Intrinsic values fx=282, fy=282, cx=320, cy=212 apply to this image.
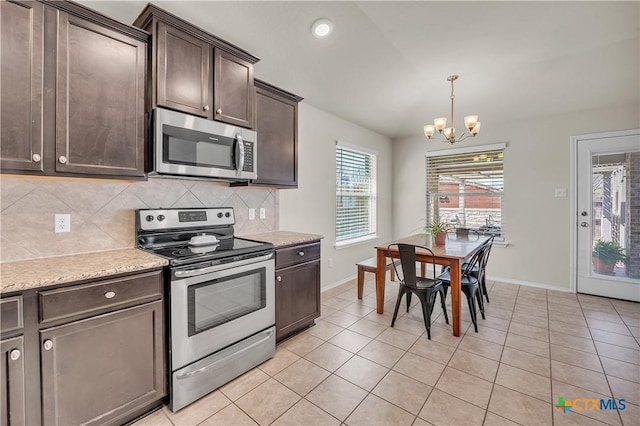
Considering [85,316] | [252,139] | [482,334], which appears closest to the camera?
[85,316]

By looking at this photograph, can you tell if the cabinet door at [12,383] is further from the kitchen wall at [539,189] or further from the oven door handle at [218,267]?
the kitchen wall at [539,189]

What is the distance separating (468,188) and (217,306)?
4.33m

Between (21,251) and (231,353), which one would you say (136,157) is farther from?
(231,353)

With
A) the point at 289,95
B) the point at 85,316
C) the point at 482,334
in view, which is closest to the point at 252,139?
the point at 289,95

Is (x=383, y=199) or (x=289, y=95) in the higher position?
(x=289, y=95)

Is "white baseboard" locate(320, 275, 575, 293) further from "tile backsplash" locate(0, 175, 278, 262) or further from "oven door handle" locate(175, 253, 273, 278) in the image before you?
"tile backsplash" locate(0, 175, 278, 262)

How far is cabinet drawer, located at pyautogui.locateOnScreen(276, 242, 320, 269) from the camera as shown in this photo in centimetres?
243

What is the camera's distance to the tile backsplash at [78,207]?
5.38 feet

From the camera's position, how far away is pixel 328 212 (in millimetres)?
3955

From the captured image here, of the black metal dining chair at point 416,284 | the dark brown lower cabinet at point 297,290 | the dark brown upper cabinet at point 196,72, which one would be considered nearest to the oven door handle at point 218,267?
the dark brown lower cabinet at point 297,290

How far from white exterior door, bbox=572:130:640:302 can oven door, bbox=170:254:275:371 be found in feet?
13.9

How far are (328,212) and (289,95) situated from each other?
5.51 feet

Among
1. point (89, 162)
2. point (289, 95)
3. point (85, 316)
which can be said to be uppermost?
point (289, 95)

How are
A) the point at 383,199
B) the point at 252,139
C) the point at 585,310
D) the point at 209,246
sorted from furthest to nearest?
1. the point at 383,199
2. the point at 585,310
3. the point at 252,139
4. the point at 209,246
